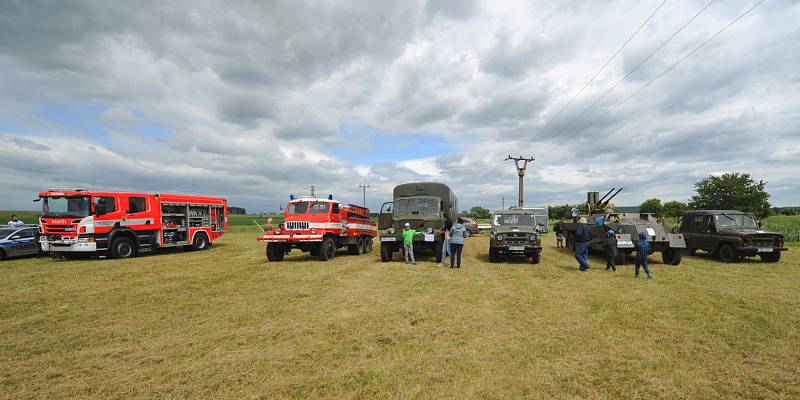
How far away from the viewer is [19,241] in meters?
14.3

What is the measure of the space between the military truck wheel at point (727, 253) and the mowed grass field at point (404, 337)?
2.49 metres

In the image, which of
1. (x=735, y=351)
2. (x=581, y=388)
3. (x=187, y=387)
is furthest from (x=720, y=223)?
(x=187, y=387)

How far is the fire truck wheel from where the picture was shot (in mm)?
17938

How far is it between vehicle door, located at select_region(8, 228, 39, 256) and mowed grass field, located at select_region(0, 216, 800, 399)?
7.15 m

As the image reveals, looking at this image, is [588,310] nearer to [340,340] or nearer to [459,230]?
[340,340]

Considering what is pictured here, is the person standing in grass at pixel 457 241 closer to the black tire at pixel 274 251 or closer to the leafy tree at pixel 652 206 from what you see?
the black tire at pixel 274 251

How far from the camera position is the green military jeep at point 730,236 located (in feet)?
38.4

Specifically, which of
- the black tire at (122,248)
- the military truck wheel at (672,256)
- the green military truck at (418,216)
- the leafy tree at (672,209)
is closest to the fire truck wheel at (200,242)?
the black tire at (122,248)

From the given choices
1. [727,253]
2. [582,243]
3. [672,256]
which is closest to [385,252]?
[582,243]

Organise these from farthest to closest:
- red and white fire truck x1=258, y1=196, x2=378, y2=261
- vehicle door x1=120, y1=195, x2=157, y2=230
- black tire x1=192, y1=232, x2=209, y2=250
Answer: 1. black tire x1=192, y1=232, x2=209, y2=250
2. vehicle door x1=120, y1=195, x2=157, y2=230
3. red and white fire truck x1=258, y1=196, x2=378, y2=261

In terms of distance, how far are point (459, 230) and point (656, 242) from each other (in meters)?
6.43

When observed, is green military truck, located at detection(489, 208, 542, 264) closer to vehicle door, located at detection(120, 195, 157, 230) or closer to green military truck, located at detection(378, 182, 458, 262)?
green military truck, located at detection(378, 182, 458, 262)

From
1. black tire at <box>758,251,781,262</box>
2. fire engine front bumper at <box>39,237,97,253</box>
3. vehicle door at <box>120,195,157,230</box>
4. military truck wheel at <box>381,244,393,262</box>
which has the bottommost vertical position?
black tire at <box>758,251,781,262</box>

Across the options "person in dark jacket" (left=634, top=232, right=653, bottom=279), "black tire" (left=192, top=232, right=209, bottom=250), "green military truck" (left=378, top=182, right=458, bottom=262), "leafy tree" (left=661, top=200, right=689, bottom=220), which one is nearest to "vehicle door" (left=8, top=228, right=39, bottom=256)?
"black tire" (left=192, top=232, right=209, bottom=250)
